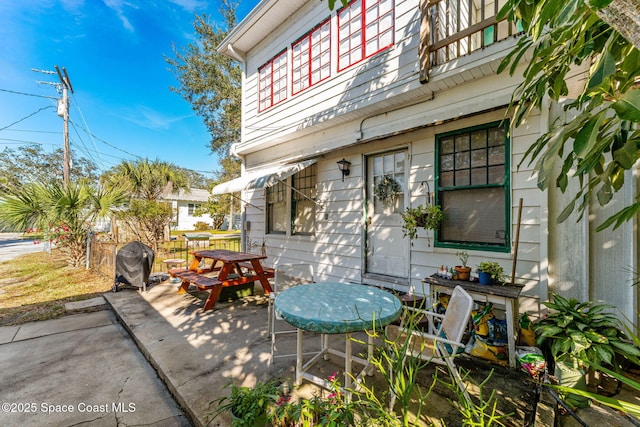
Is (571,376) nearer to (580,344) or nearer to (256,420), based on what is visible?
(580,344)

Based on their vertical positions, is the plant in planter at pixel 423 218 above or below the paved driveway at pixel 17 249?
above

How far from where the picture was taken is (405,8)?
13.7 ft

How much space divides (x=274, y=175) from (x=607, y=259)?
4725mm

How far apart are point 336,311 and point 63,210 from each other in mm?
8306

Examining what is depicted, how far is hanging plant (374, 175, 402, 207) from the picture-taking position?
14.9ft

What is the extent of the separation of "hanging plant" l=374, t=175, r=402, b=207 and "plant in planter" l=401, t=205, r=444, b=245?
70 centimetres

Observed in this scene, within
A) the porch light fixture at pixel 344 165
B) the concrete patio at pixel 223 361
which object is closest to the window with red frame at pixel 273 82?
the porch light fixture at pixel 344 165

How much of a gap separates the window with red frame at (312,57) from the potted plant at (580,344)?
17.3 feet

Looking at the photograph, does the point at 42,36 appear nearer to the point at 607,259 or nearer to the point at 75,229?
the point at 75,229

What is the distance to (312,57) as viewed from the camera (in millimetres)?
5746

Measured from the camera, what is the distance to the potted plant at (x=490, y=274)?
3.05 meters

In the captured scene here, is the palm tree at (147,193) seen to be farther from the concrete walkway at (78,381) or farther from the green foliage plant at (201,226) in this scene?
the green foliage plant at (201,226)

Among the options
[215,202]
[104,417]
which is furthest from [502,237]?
[215,202]

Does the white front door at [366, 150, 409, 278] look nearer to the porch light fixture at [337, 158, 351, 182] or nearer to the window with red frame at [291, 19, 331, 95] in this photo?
the porch light fixture at [337, 158, 351, 182]
